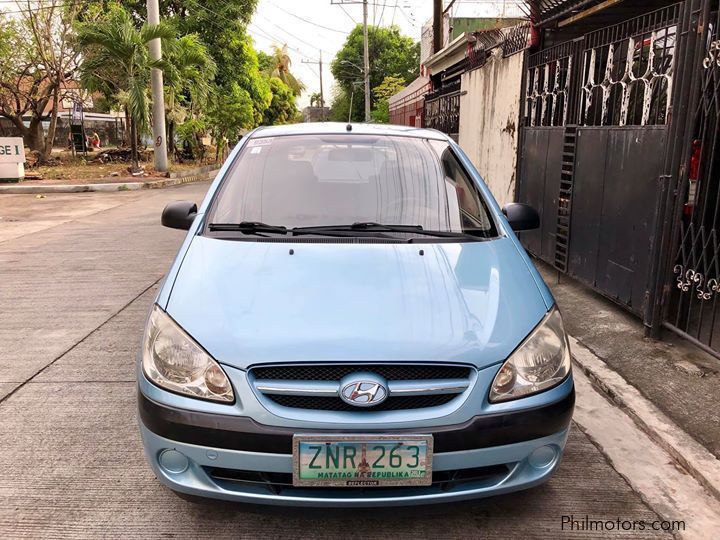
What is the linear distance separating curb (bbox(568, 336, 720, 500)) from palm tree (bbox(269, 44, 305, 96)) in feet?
167

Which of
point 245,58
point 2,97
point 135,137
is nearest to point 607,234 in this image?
point 135,137

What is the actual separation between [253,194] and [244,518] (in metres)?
1.60

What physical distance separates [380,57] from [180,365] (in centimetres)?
5061

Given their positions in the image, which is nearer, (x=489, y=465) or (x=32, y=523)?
(x=489, y=465)

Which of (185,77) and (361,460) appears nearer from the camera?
(361,460)

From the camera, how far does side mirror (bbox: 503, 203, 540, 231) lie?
341cm

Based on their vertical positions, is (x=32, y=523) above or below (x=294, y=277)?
below

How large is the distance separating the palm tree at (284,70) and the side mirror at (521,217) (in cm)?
5105

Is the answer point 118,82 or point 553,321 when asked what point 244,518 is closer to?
point 553,321

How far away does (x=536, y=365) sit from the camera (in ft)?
7.45

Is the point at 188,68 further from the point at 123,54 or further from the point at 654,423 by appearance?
the point at 654,423

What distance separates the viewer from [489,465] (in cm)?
215

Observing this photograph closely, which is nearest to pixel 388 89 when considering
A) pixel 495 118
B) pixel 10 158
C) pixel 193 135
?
pixel 193 135

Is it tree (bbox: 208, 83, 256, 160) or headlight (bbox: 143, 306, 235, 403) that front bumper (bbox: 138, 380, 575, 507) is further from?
tree (bbox: 208, 83, 256, 160)
